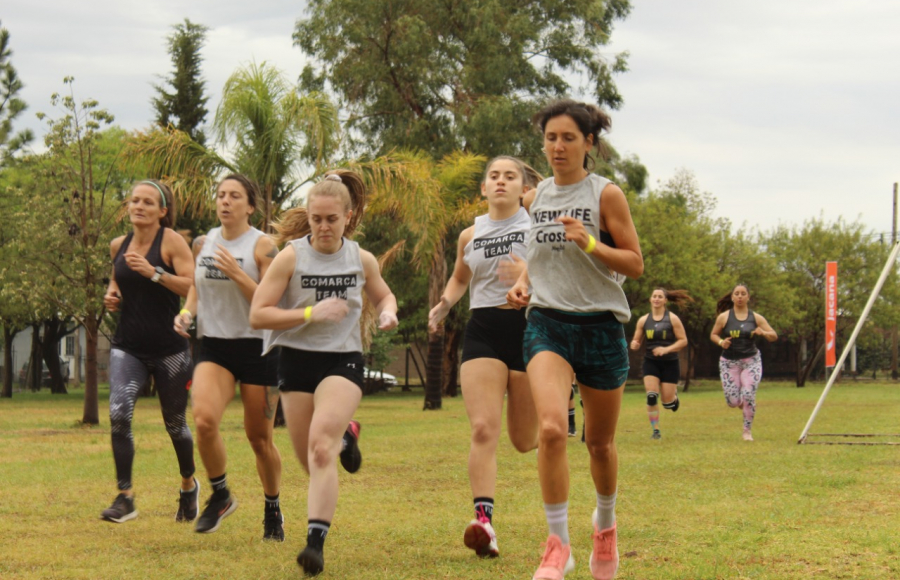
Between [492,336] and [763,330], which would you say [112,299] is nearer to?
[492,336]

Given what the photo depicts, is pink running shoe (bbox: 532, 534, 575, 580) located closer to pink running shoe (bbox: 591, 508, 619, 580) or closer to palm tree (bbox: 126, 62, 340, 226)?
pink running shoe (bbox: 591, 508, 619, 580)

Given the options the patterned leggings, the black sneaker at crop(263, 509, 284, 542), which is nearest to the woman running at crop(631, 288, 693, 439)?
the patterned leggings

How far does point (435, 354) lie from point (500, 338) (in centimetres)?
2243

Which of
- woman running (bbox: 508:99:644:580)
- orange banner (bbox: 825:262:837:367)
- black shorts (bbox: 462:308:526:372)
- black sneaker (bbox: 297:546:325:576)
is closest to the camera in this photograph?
woman running (bbox: 508:99:644:580)

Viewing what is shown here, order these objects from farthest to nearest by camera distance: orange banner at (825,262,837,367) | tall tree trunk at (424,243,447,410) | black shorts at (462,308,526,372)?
tall tree trunk at (424,243,447,410) < orange banner at (825,262,837,367) < black shorts at (462,308,526,372)

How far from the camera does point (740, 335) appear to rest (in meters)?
15.5

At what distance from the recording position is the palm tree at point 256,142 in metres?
19.9

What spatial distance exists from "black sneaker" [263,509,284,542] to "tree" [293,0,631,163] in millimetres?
27850

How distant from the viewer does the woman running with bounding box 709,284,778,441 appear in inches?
610

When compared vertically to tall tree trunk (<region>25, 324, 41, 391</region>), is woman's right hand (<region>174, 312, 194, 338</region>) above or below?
above

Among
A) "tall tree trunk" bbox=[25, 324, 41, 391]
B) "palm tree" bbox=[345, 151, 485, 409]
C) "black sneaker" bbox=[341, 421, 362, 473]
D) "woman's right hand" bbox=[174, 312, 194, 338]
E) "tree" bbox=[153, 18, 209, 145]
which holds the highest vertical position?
"tree" bbox=[153, 18, 209, 145]

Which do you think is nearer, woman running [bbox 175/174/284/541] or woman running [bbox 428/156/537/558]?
woman running [bbox 428/156/537/558]

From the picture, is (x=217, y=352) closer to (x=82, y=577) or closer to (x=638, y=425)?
(x=82, y=577)

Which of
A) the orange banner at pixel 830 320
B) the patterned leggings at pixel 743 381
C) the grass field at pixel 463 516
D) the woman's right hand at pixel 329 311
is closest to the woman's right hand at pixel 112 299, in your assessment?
the grass field at pixel 463 516
